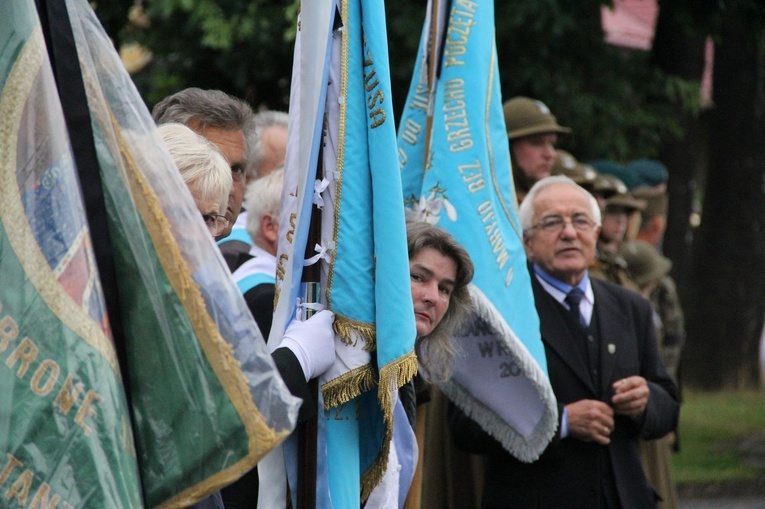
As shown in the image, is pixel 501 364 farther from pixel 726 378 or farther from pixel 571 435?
pixel 726 378

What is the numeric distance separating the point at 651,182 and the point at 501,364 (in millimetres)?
4287

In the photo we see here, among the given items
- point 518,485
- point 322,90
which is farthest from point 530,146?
point 322,90

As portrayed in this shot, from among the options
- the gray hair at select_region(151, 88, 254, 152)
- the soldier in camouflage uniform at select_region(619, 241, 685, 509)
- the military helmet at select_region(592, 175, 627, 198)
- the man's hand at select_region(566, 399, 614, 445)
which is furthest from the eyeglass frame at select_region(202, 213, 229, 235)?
the military helmet at select_region(592, 175, 627, 198)

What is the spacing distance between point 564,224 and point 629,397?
75cm

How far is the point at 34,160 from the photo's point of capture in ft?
6.09

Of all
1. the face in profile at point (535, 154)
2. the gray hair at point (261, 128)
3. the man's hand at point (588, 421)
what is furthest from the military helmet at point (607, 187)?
the man's hand at point (588, 421)

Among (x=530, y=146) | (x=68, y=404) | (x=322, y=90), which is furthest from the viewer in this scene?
(x=530, y=146)

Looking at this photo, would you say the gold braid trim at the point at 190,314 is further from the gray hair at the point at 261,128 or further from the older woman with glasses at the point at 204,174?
the gray hair at the point at 261,128

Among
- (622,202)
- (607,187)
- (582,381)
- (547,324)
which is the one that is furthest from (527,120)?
(582,381)

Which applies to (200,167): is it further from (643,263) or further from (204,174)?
(643,263)

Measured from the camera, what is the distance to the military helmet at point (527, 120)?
6121 millimetres

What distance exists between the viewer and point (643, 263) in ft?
23.1

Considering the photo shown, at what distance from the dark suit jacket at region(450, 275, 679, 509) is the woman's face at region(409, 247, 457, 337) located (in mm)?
1036

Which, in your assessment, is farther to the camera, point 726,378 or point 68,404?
point 726,378
